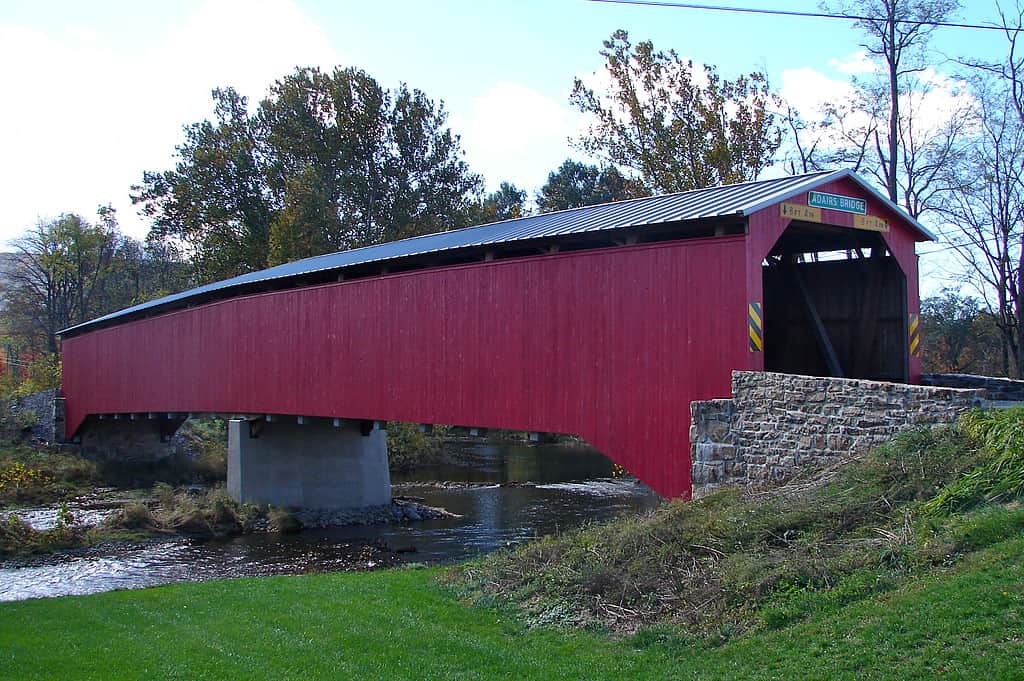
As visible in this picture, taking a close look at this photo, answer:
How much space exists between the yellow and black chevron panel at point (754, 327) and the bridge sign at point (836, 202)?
5.39 feet

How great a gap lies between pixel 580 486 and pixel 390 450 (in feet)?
28.1

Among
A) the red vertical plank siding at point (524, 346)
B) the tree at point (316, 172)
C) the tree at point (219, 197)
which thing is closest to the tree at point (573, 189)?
the tree at point (316, 172)

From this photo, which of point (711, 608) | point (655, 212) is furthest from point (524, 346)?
point (711, 608)

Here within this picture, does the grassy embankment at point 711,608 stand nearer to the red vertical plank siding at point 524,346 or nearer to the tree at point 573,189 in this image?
the red vertical plank siding at point 524,346

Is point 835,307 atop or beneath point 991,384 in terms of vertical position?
atop

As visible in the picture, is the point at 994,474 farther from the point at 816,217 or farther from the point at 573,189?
the point at 573,189

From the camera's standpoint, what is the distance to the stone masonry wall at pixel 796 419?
7746 millimetres

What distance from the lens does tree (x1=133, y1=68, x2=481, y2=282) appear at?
35.3 m

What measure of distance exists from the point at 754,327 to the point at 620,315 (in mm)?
1743

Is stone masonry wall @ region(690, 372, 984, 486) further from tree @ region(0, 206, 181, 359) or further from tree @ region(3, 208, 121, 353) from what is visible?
tree @ region(3, 208, 121, 353)

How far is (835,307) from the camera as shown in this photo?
12.3 meters

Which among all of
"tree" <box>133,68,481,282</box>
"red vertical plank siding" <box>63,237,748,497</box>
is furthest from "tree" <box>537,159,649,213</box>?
"red vertical plank siding" <box>63,237,748,497</box>

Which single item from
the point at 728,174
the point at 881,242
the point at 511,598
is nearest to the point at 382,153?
the point at 728,174

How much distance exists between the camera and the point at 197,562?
15.7m
